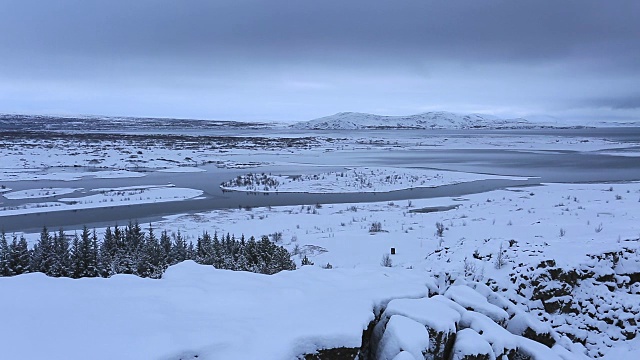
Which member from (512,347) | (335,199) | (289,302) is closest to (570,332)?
(512,347)

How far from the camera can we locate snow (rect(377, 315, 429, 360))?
156 inches

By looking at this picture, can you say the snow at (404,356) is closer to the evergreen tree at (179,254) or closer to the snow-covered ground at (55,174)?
the evergreen tree at (179,254)

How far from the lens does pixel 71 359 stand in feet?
10.3

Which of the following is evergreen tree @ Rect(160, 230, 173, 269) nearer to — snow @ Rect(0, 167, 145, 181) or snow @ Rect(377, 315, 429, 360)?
snow @ Rect(377, 315, 429, 360)

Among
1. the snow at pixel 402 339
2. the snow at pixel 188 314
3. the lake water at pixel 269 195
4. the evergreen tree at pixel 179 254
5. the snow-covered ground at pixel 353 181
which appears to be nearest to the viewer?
the snow at pixel 188 314

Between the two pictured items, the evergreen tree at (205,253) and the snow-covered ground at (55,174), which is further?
the snow-covered ground at (55,174)

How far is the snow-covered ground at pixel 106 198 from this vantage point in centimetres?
1920

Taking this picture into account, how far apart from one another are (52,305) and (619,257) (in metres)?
8.07

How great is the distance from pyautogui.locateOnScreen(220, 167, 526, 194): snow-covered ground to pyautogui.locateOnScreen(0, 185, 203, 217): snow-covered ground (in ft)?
11.6

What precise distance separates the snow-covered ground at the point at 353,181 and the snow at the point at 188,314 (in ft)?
63.2

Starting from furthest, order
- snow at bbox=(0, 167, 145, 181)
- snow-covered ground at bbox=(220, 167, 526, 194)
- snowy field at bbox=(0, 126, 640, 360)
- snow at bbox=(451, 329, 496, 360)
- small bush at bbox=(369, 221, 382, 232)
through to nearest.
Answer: snow at bbox=(0, 167, 145, 181) < snow-covered ground at bbox=(220, 167, 526, 194) < small bush at bbox=(369, 221, 382, 232) < snow at bbox=(451, 329, 496, 360) < snowy field at bbox=(0, 126, 640, 360)

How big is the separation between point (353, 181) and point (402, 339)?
23.7 meters

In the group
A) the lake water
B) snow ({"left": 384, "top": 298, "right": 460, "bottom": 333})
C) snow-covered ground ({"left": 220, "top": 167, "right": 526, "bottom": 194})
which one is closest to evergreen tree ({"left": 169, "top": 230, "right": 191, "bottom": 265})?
snow ({"left": 384, "top": 298, "right": 460, "bottom": 333})

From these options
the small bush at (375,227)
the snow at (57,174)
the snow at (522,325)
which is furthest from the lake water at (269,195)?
the snow at (522,325)
